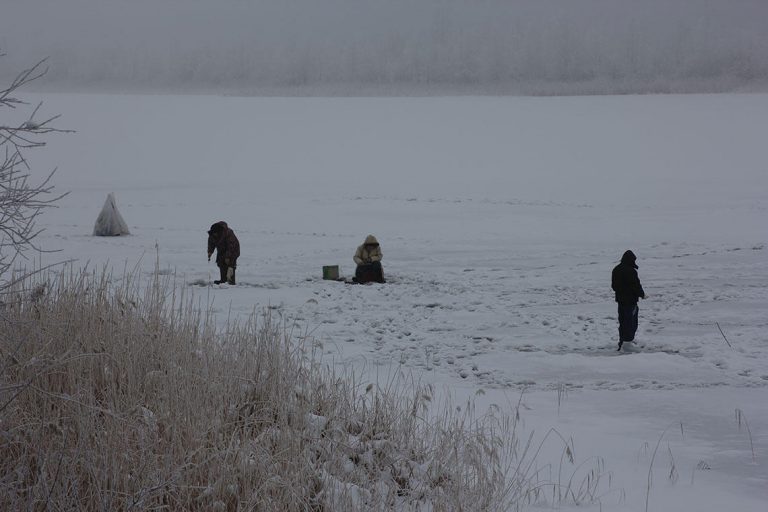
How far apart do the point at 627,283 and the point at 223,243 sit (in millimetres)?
7075

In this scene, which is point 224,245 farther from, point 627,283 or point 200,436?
point 200,436

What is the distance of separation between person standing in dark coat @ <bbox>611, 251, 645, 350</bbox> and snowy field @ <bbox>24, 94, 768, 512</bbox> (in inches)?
17.7

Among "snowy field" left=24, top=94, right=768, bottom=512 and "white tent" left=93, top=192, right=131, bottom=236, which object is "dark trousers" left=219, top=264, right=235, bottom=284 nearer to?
"snowy field" left=24, top=94, right=768, bottom=512

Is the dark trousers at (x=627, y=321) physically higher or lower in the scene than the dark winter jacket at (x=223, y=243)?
lower

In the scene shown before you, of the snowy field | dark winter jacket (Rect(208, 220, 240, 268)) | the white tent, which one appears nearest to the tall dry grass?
the snowy field

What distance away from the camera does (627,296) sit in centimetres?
1095

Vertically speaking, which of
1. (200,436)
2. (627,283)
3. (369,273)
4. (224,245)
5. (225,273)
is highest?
(224,245)

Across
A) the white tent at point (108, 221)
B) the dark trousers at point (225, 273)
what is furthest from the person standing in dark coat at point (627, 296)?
the white tent at point (108, 221)

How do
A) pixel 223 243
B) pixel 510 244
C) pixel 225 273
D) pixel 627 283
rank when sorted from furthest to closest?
pixel 510 244 < pixel 225 273 < pixel 223 243 < pixel 627 283

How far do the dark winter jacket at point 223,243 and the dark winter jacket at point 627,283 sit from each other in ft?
22.1

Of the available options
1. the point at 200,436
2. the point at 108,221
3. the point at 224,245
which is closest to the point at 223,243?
the point at 224,245

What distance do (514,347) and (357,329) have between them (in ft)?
7.58

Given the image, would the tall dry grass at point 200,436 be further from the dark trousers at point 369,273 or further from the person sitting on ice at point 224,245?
the dark trousers at point 369,273

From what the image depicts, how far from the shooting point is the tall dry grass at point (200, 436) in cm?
474
